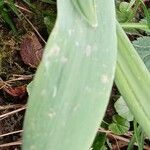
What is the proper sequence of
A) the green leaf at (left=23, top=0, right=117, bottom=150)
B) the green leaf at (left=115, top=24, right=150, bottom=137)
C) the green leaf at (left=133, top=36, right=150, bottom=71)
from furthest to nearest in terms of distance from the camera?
the green leaf at (left=133, top=36, right=150, bottom=71) → the green leaf at (left=115, top=24, right=150, bottom=137) → the green leaf at (left=23, top=0, right=117, bottom=150)

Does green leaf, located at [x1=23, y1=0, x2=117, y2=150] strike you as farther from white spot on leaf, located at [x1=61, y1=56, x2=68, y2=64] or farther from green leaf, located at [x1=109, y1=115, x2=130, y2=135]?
green leaf, located at [x1=109, y1=115, x2=130, y2=135]

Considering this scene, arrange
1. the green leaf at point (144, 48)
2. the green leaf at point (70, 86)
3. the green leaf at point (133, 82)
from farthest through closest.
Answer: the green leaf at point (144, 48)
the green leaf at point (133, 82)
the green leaf at point (70, 86)

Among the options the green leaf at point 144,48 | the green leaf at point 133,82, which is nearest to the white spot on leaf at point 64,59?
the green leaf at point 133,82

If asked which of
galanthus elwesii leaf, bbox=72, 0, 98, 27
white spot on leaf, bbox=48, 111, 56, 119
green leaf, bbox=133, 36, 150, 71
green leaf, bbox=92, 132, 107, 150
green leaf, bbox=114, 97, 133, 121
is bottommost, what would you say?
green leaf, bbox=92, 132, 107, 150

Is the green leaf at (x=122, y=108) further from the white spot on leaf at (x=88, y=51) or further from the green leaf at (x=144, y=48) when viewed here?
the white spot on leaf at (x=88, y=51)

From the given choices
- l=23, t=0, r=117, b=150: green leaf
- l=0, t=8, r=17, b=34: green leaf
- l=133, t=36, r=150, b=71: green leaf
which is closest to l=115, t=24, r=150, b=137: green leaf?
l=23, t=0, r=117, b=150: green leaf

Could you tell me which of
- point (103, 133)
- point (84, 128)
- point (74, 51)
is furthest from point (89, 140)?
point (103, 133)
